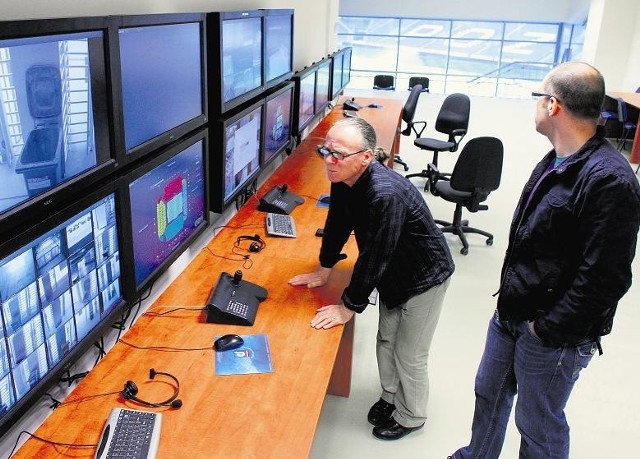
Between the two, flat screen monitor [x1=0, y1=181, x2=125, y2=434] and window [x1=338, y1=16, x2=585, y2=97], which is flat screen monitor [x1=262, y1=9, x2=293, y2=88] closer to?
flat screen monitor [x1=0, y1=181, x2=125, y2=434]

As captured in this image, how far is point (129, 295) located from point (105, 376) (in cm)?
27

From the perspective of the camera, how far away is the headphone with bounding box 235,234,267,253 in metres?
2.75

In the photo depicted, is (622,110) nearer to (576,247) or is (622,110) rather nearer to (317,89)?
(317,89)

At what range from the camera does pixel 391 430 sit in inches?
106

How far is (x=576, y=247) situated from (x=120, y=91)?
1461 mm

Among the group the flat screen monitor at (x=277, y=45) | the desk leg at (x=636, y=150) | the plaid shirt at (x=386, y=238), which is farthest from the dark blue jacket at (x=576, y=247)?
the desk leg at (x=636, y=150)

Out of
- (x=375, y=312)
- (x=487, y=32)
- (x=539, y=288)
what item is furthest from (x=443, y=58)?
(x=539, y=288)

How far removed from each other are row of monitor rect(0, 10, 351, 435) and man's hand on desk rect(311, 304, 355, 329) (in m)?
0.61

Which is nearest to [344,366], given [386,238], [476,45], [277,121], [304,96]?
[386,238]

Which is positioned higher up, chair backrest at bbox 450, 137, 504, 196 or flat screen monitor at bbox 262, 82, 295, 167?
flat screen monitor at bbox 262, 82, 295, 167

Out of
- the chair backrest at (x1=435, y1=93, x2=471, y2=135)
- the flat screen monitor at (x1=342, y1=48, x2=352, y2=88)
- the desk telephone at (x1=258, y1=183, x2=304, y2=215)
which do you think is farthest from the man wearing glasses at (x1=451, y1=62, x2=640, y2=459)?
the flat screen monitor at (x1=342, y1=48, x2=352, y2=88)

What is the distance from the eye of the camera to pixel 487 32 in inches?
648

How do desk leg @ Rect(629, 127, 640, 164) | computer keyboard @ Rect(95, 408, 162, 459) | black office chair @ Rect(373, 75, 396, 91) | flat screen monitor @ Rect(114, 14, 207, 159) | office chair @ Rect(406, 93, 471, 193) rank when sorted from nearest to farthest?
computer keyboard @ Rect(95, 408, 162, 459) < flat screen monitor @ Rect(114, 14, 207, 159) < office chair @ Rect(406, 93, 471, 193) < desk leg @ Rect(629, 127, 640, 164) < black office chair @ Rect(373, 75, 396, 91)

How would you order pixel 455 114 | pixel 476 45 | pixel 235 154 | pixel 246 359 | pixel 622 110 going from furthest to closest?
pixel 476 45 < pixel 622 110 < pixel 455 114 < pixel 235 154 < pixel 246 359
